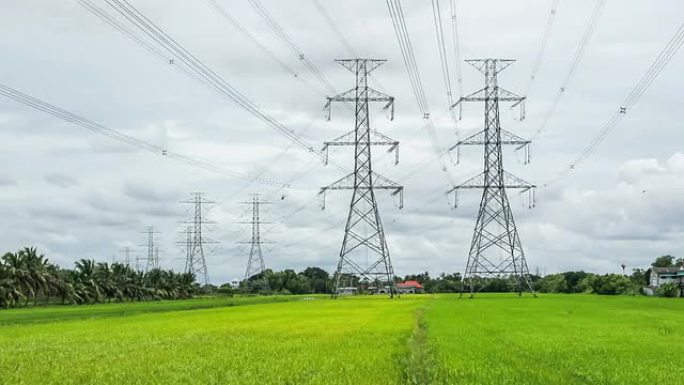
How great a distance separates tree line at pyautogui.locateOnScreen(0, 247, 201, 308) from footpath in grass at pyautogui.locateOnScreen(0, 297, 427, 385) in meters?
66.3

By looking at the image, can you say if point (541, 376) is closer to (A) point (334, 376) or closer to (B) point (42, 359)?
(A) point (334, 376)

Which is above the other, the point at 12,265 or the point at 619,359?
the point at 12,265

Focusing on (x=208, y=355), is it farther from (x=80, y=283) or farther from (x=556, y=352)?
(x=80, y=283)

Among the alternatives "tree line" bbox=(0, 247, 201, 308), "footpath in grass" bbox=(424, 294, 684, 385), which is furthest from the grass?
"tree line" bbox=(0, 247, 201, 308)

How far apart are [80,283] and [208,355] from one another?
110 metres

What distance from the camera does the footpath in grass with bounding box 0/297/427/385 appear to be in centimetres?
2217

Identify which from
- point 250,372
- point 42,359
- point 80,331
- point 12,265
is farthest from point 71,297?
point 250,372

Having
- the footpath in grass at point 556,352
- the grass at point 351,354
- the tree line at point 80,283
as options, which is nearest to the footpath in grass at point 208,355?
the grass at point 351,354

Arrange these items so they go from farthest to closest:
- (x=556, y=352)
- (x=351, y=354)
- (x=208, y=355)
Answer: (x=556, y=352), (x=208, y=355), (x=351, y=354)

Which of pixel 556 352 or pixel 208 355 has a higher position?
pixel 208 355

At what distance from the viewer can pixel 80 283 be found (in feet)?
430

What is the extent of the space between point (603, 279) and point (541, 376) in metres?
153

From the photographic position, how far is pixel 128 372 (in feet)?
77.5

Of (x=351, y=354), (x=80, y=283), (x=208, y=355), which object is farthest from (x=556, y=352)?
(x=80, y=283)
